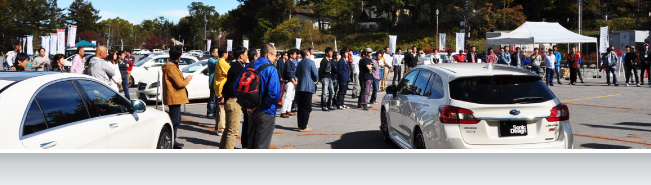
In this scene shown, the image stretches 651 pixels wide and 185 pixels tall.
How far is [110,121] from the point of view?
484 centimetres

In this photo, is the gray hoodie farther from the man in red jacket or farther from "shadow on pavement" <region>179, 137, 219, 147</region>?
the man in red jacket

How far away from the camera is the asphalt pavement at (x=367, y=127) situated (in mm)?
8617

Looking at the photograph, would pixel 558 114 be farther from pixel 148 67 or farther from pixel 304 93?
pixel 148 67

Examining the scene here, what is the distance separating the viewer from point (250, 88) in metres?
6.12

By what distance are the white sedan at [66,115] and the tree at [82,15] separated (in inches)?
5102

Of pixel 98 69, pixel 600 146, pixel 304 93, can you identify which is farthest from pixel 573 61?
pixel 98 69

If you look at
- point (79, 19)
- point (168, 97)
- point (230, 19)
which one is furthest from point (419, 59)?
point (79, 19)

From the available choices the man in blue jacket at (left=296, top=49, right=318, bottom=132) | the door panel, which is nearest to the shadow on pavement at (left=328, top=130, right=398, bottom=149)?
the man in blue jacket at (left=296, top=49, right=318, bottom=132)

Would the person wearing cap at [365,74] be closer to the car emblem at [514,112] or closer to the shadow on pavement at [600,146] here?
the shadow on pavement at [600,146]

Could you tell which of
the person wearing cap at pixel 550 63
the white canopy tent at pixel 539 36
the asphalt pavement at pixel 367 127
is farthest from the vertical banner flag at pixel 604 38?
the asphalt pavement at pixel 367 127

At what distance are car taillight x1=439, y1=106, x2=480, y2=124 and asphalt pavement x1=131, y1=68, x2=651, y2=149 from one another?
2.55 meters

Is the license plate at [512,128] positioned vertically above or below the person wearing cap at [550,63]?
below

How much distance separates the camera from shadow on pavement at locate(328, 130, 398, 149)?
27.8 ft

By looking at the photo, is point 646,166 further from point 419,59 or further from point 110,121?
point 419,59
